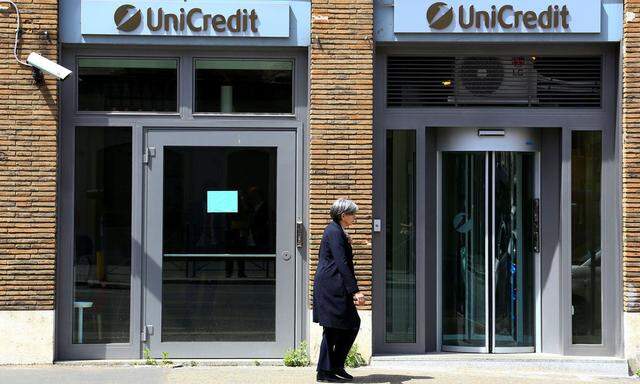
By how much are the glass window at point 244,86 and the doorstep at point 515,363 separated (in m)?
2.98

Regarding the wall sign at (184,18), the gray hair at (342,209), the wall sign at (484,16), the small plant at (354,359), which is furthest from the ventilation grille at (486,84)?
the small plant at (354,359)

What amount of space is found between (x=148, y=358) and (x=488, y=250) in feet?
13.0

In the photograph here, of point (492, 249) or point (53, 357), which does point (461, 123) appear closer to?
point (492, 249)

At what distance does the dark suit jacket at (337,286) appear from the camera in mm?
8805

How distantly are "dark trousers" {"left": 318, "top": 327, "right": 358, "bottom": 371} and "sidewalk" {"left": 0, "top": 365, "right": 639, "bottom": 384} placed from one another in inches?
12.9

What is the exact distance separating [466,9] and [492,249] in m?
2.69

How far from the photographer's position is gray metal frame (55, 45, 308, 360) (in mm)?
10305

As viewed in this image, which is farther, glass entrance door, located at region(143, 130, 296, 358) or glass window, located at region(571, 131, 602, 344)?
glass window, located at region(571, 131, 602, 344)

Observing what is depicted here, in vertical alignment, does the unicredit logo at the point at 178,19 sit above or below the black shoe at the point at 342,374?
above

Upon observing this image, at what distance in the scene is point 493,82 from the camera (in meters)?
10.6

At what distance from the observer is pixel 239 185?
34.4 ft

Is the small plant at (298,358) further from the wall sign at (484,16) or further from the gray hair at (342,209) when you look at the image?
the wall sign at (484,16)

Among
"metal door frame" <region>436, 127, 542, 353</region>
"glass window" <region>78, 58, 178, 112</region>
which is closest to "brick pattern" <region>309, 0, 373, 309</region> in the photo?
"metal door frame" <region>436, 127, 542, 353</region>

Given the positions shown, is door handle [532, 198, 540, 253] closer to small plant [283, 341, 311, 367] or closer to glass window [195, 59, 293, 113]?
small plant [283, 341, 311, 367]
